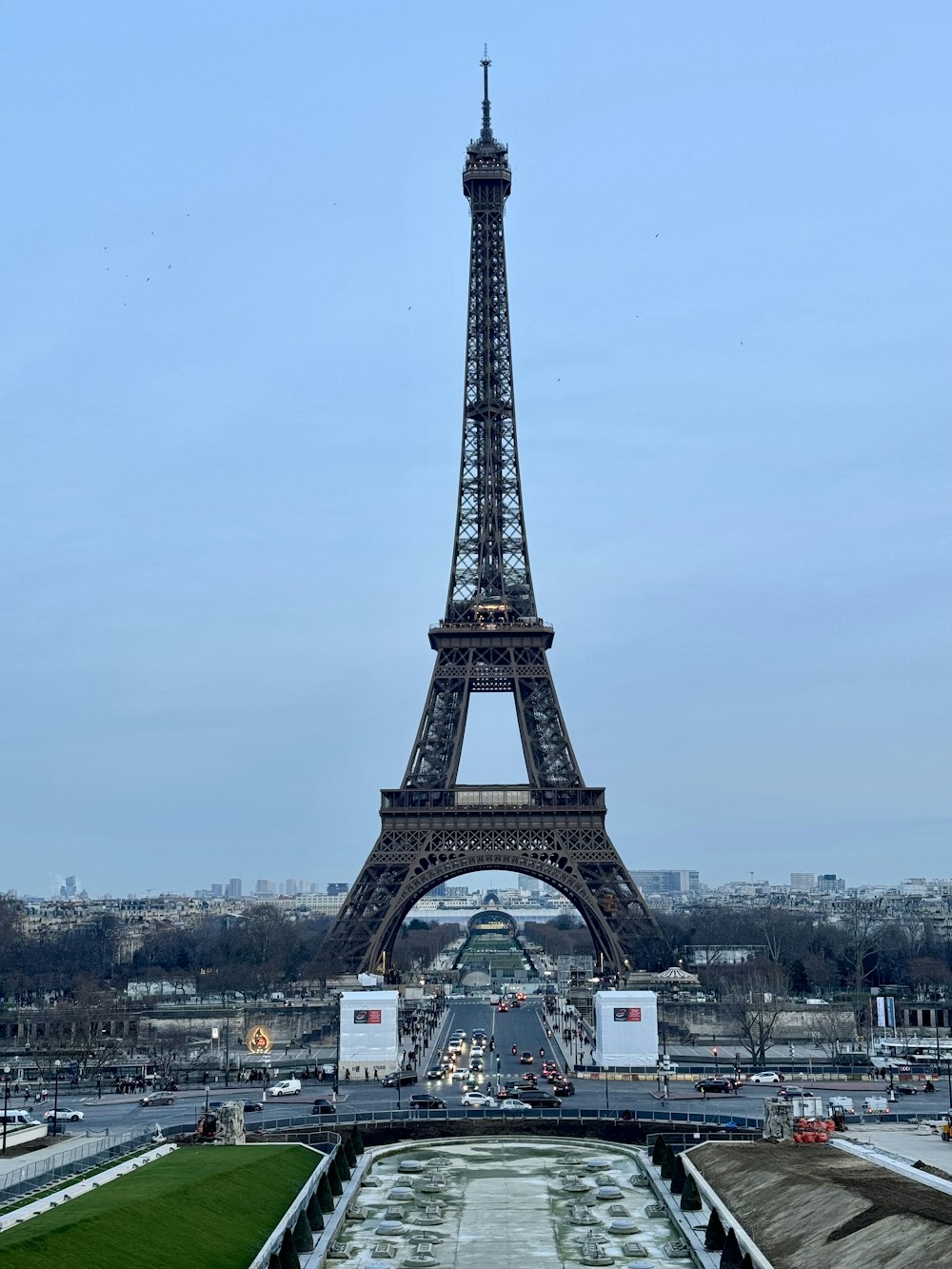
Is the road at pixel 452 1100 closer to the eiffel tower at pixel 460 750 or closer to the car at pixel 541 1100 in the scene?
the car at pixel 541 1100

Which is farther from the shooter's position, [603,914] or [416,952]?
[416,952]

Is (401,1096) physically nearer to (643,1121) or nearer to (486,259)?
(643,1121)

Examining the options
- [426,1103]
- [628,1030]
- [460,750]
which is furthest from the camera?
[460,750]

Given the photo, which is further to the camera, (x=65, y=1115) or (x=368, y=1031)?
(x=368, y=1031)

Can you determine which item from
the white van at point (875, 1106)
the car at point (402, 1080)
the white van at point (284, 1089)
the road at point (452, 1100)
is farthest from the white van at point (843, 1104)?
the white van at point (284, 1089)

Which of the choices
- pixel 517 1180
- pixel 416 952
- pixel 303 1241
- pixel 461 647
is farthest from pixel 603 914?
pixel 416 952

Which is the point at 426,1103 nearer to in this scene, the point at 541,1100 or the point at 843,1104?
the point at 541,1100

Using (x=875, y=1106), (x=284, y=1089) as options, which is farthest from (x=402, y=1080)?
(x=875, y=1106)
